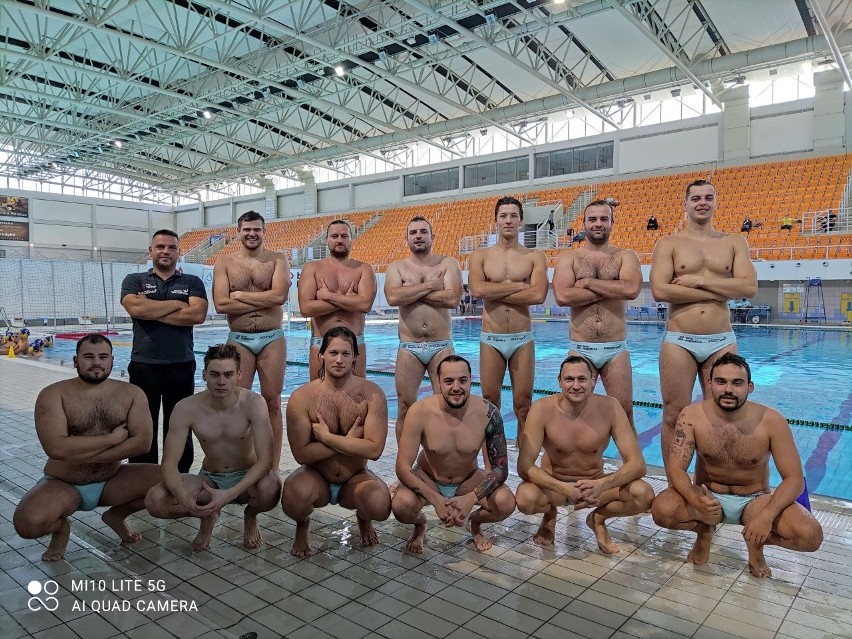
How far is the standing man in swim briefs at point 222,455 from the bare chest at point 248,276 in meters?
1.09

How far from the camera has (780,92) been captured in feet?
Result: 68.0

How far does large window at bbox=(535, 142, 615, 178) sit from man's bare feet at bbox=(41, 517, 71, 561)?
24.4m

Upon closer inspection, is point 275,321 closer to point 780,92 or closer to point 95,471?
point 95,471

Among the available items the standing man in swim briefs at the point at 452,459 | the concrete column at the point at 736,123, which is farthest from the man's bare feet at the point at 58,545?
the concrete column at the point at 736,123

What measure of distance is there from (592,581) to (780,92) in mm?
23099

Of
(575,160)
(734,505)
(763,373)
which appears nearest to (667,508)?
(734,505)

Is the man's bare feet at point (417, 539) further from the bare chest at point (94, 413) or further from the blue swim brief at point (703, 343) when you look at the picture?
the blue swim brief at point (703, 343)

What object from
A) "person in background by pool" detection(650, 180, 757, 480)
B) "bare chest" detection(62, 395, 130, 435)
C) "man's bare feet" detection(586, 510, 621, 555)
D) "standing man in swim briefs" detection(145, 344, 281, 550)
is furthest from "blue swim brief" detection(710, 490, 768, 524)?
"bare chest" detection(62, 395, 130, 435)

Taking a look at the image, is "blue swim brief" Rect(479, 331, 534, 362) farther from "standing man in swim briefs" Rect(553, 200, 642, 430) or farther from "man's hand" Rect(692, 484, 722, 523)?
"man's hand" Rect(692, 484, 722, 523)

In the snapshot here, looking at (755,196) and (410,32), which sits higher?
(410,32)

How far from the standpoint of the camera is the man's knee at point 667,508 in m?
3.27

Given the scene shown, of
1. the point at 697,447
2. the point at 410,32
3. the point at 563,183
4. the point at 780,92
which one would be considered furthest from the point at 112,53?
the point at 780,92

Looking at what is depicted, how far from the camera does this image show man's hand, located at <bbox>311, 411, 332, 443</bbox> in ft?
11.3

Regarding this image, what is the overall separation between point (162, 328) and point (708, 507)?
3.82 m
